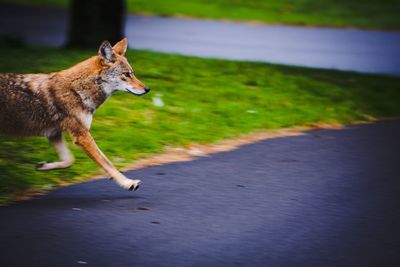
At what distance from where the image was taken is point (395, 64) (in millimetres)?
16891

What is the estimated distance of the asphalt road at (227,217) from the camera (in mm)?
6102

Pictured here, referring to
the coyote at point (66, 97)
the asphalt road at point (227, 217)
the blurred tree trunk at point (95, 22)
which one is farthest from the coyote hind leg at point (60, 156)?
the blurred tree trunk at point (95, 22)

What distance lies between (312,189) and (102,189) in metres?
2.23

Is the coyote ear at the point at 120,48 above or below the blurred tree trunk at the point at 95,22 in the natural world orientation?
above

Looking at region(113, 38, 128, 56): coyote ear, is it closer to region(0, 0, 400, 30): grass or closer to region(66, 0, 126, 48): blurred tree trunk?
region(66, 0, 126, 48): blurred tree trunk

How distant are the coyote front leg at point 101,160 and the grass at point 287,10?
641 inches

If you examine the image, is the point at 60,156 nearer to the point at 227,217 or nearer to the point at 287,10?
the point at 227,217

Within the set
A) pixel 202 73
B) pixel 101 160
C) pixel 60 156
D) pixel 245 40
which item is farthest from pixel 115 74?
pixel 245 40

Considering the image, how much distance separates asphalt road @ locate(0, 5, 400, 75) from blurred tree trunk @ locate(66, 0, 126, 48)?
287 cm

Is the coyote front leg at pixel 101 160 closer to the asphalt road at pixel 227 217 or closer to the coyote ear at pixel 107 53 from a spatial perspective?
the asphalt road at pixel 227 217

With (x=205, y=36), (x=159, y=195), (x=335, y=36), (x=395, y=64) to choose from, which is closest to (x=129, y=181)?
(x=159, y=195)

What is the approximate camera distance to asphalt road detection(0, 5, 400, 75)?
16781mm

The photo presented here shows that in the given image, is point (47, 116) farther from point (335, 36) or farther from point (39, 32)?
point (335, 36)

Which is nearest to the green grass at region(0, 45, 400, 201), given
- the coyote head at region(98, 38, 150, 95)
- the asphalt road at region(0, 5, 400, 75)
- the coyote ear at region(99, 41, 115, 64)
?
the coyote head at region(98, 38, 150, 95)
